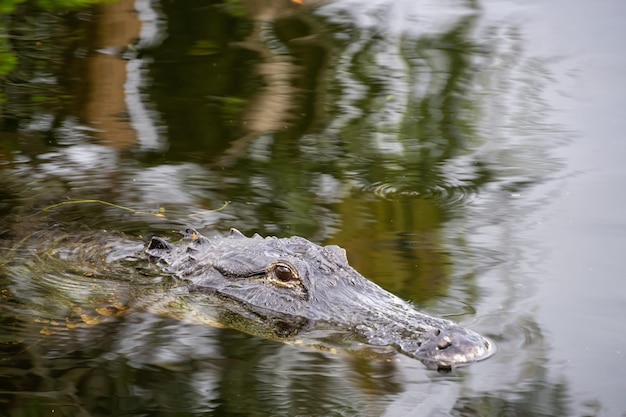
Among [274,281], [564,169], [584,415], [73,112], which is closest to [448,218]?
[564,169]

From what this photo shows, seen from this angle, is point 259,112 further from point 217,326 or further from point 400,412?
point 400,412

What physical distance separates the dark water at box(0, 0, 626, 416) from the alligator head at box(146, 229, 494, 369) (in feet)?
0.50

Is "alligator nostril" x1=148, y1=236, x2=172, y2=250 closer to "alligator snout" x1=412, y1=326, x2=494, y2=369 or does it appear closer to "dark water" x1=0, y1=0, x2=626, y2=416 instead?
"dark water" x1=0, y1=0, x2=626, y2=416

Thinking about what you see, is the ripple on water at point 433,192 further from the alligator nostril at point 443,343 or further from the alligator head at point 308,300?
the alligator nostril at point 443,343

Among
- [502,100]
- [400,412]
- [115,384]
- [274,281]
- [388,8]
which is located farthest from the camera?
[388,8]

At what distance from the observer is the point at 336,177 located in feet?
25.8

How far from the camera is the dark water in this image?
16.0 feet

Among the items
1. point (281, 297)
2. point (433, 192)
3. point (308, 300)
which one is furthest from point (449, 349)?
point (433, 192)

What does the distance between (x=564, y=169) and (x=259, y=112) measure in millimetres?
3044

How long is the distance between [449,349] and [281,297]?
1.13 m

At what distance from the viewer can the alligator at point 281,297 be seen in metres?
5.03

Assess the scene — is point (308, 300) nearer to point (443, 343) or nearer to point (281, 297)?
point (281, 297)

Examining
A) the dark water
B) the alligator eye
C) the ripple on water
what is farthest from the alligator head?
the ripple on water

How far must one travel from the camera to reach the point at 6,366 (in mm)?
5027
